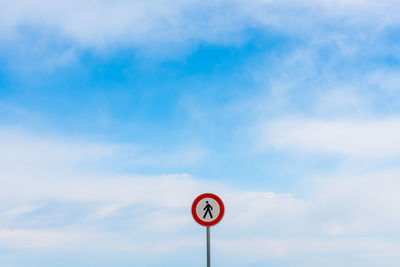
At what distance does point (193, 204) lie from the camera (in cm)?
1881

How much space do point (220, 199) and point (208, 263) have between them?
1.45 m

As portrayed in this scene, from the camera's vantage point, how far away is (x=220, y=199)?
1886 centimetres

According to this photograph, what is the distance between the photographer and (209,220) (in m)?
18.7

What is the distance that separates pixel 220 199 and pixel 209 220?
0.54m

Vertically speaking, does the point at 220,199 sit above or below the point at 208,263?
above

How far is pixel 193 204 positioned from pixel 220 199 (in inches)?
24.3

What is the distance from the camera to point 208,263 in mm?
18594

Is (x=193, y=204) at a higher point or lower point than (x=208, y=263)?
higher

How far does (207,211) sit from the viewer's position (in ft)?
61.5

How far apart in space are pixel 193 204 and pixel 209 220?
0.51 m

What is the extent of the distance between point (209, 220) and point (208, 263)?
37.4 inches

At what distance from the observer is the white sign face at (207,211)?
1872 centimetres

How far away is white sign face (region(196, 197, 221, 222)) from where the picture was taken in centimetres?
1872
